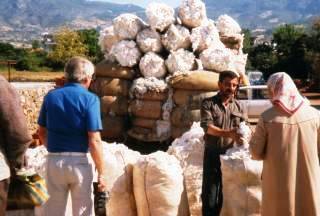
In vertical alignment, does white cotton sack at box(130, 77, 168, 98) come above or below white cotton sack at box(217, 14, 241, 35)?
below

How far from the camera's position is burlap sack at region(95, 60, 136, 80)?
389 inches

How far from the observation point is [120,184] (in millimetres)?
5012

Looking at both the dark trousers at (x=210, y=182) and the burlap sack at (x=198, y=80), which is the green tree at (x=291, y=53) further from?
the dark trousers at (x=210, y=182)

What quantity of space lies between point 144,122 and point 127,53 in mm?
1103

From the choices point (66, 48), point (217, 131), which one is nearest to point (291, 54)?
point (66, 48)

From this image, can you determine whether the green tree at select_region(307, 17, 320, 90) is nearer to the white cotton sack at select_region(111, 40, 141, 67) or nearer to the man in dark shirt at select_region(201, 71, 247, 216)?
the white cotton sack at select_region(111, 40, 141, 67)

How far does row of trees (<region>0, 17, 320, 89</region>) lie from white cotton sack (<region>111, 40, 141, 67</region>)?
78.7 ft

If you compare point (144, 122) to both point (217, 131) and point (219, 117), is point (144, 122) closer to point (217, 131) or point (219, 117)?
point (219, 117)

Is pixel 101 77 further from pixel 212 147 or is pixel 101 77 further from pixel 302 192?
pixel 302 192

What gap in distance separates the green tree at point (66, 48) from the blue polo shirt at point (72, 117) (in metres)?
40.2

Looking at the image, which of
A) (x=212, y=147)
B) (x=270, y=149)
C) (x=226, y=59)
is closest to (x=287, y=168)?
(x=270, y=149)

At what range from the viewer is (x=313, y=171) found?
4.00 metres

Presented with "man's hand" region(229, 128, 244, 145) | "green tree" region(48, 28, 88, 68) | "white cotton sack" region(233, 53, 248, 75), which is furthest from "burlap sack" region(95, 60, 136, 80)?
"green tree" region(48, 28, 88, 68)

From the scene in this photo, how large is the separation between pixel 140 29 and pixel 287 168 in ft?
20.6
